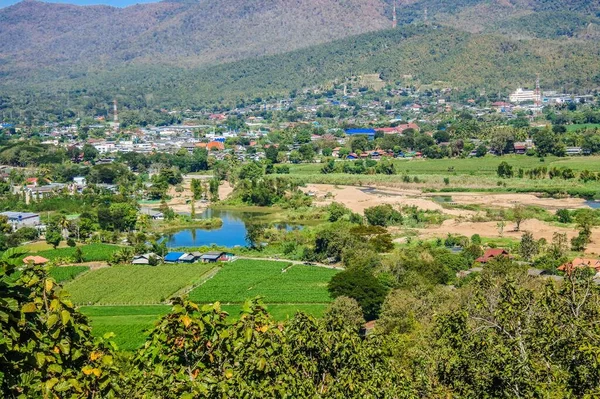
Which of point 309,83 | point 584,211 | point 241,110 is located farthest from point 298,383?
point 309,83

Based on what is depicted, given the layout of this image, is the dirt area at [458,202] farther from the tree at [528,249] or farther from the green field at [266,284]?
the green field at [266,284]

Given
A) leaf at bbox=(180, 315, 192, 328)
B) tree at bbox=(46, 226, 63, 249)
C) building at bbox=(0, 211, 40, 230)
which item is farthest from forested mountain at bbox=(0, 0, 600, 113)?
leaf at bbox=(180, 315, 192, 328)

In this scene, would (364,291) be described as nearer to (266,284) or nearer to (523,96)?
(266,284)

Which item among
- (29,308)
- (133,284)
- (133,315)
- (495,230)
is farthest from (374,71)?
(29,308)

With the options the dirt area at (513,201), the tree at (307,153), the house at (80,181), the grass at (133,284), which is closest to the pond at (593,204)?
the dirt area at (513,201)

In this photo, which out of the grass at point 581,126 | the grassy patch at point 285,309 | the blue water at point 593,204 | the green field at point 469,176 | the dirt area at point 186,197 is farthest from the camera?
the grass at point 581,126

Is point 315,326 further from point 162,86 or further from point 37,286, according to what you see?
point 162,86

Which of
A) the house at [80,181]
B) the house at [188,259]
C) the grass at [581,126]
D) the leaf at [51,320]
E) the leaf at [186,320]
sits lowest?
the house at [188,259]
